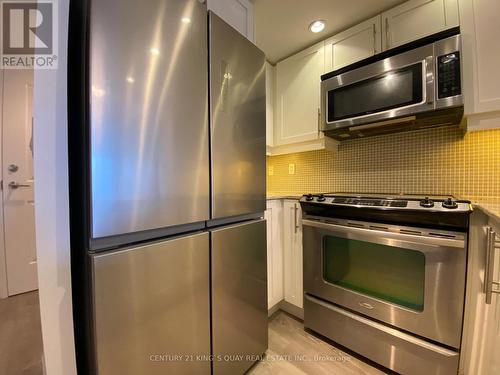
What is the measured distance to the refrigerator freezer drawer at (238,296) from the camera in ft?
Answer: 3.29

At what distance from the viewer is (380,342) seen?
122 centimetres

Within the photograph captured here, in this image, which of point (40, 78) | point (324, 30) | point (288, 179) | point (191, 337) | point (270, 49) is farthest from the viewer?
point (288, 179)

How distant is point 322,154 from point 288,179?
0.44 m

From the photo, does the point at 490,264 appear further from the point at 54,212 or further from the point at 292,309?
the point at 54,212

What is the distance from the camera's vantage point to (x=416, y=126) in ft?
4.96

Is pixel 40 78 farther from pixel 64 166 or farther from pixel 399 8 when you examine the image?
pixel 399 8

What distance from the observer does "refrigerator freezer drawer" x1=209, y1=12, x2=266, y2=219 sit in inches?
38.9

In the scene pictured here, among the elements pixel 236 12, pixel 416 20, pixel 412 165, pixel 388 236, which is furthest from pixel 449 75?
pixel 236 12

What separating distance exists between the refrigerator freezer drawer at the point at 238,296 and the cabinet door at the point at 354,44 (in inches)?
53.9

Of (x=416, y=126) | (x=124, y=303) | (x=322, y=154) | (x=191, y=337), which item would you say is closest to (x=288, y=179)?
(x=322, y=154)

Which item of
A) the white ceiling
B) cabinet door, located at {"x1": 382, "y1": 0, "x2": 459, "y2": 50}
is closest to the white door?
the white ceiling

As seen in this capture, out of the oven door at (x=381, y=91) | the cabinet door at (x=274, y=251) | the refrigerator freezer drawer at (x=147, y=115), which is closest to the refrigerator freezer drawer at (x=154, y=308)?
the refrigerator freezer drawer at (x=147, y=115)

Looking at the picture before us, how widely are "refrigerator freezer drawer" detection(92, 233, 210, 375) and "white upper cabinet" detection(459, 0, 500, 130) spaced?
1.57 m

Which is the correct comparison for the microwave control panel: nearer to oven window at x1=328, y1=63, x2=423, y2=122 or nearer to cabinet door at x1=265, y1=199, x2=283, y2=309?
oven window at x1=328, y1=63, x2=423, y2=122
